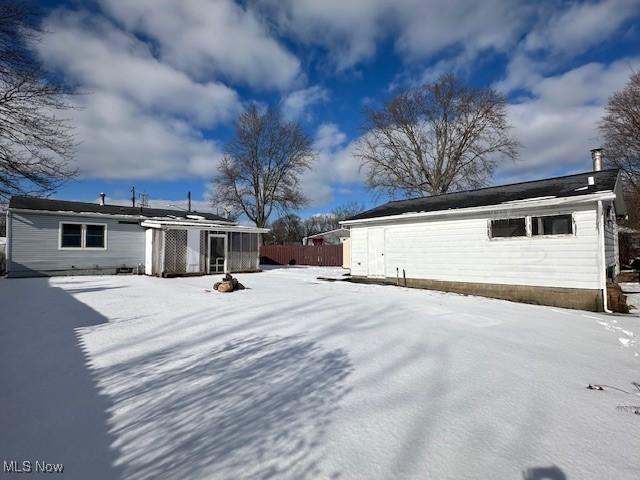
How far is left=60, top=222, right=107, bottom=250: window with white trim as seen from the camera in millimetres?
15211

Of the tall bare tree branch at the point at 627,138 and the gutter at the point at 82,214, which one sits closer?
the gutter at the point at 82,214

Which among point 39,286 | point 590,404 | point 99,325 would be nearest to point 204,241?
point 39,286

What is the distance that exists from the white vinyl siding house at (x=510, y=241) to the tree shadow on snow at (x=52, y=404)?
9.69 m

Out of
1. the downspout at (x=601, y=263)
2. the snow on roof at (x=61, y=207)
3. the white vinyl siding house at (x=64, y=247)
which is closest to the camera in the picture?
the downspout at (x=601, y=263)

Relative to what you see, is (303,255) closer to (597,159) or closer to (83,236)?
(83,236)

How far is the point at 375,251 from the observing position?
13.4 m

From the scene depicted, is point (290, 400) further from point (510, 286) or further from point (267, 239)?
point (267, 239)

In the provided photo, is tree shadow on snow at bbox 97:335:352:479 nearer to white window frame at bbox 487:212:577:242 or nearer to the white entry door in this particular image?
white window frame at bbox 487:212:577:242

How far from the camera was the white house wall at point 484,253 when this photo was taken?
8.41 m

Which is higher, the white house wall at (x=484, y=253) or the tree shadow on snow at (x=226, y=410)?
the white house wall at (x=484, y=253)

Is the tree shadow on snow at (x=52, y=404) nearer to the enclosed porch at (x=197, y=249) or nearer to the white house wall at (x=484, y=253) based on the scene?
the white house wall at (x=484, y=253)

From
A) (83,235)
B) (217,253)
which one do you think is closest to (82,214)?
(83,235)

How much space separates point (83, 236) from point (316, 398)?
16581 millimetres

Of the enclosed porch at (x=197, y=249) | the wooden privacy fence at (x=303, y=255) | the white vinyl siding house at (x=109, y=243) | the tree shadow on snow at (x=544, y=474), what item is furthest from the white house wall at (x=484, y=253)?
the wooden privacy fence at (x=303, y=255)
